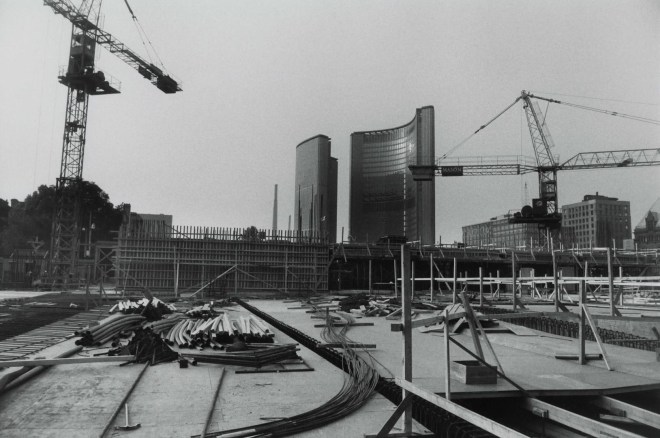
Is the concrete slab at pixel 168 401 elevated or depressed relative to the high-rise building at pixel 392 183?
depressed

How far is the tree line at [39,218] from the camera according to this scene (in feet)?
197

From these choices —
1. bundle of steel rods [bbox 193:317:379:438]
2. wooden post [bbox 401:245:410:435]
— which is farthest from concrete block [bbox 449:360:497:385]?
wooden post [bbox 401:245:410:435]

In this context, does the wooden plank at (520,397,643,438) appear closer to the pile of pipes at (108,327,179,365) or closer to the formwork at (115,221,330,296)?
the pile of pipes at (108,327,179,365)

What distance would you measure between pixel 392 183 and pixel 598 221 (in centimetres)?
4725

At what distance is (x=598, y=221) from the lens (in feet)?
318

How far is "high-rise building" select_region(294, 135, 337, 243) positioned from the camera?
8238cm

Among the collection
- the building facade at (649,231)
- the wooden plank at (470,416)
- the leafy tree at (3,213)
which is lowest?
the wooden plank at (470,416)

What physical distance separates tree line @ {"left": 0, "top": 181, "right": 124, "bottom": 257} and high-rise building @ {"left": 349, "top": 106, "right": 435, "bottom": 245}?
35.7m

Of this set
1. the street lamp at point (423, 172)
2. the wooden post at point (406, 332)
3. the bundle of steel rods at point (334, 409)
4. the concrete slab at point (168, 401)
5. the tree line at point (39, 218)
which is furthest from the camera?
the street lamp at point (423, 172)

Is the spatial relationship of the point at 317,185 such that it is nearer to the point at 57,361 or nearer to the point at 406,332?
the point at 57,361

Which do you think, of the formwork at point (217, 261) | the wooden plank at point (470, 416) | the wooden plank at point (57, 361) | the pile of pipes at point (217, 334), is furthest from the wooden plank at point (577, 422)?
the formwork at point (217, 261)

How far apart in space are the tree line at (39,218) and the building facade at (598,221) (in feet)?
251

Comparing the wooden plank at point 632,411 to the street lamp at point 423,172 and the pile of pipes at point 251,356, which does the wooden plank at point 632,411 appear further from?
the street lamp at point 423,172

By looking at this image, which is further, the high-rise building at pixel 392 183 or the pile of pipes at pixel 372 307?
the high-rise building at pixel 392 183
